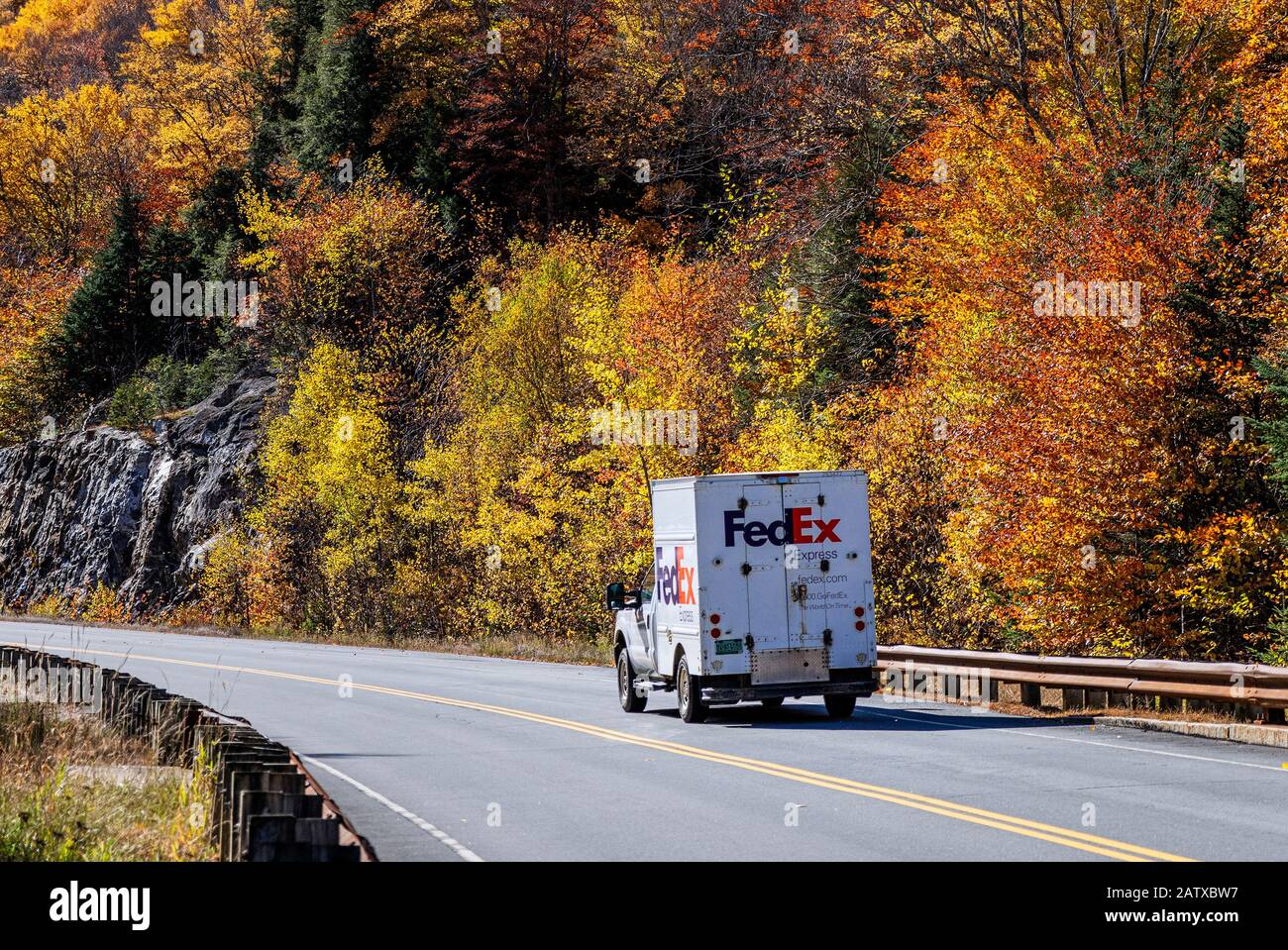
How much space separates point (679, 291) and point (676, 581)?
85.5ft

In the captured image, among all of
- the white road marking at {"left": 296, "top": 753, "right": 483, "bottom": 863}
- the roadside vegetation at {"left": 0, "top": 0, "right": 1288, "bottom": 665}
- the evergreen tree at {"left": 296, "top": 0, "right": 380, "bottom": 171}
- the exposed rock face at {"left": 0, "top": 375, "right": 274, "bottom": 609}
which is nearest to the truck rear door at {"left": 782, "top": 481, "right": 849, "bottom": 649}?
the white road marking at {"left": 296, "top": 753, "right": 483, "bottom": 863}

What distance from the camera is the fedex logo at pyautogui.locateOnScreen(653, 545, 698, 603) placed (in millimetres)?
18688

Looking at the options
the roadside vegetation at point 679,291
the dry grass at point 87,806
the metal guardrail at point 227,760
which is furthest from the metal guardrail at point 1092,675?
the dry grass at point 87,806

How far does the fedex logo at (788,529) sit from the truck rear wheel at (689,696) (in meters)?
1.93

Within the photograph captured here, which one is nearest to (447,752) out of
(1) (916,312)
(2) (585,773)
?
(2) (585,773)

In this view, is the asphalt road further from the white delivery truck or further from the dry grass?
the dry grass

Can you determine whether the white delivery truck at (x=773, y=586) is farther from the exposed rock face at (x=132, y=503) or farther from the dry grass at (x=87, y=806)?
the exposed rock face at (x=132, y=503)

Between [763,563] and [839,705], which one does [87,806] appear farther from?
[839,705]

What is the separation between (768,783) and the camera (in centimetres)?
1323

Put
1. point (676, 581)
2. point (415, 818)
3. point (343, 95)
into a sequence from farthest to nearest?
1. point (343, 95)
2. point (676, 581)
3. point (415, 818)

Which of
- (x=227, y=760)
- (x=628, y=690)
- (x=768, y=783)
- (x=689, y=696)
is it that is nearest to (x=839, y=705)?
(x=689, y=696)

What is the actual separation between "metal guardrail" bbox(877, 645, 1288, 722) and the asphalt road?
0.71 metres

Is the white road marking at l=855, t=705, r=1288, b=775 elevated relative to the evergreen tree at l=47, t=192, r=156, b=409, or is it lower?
lower

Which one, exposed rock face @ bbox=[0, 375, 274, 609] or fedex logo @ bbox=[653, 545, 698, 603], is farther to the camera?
exposed rock face @ bbox=[0, 375, 274, 609]
